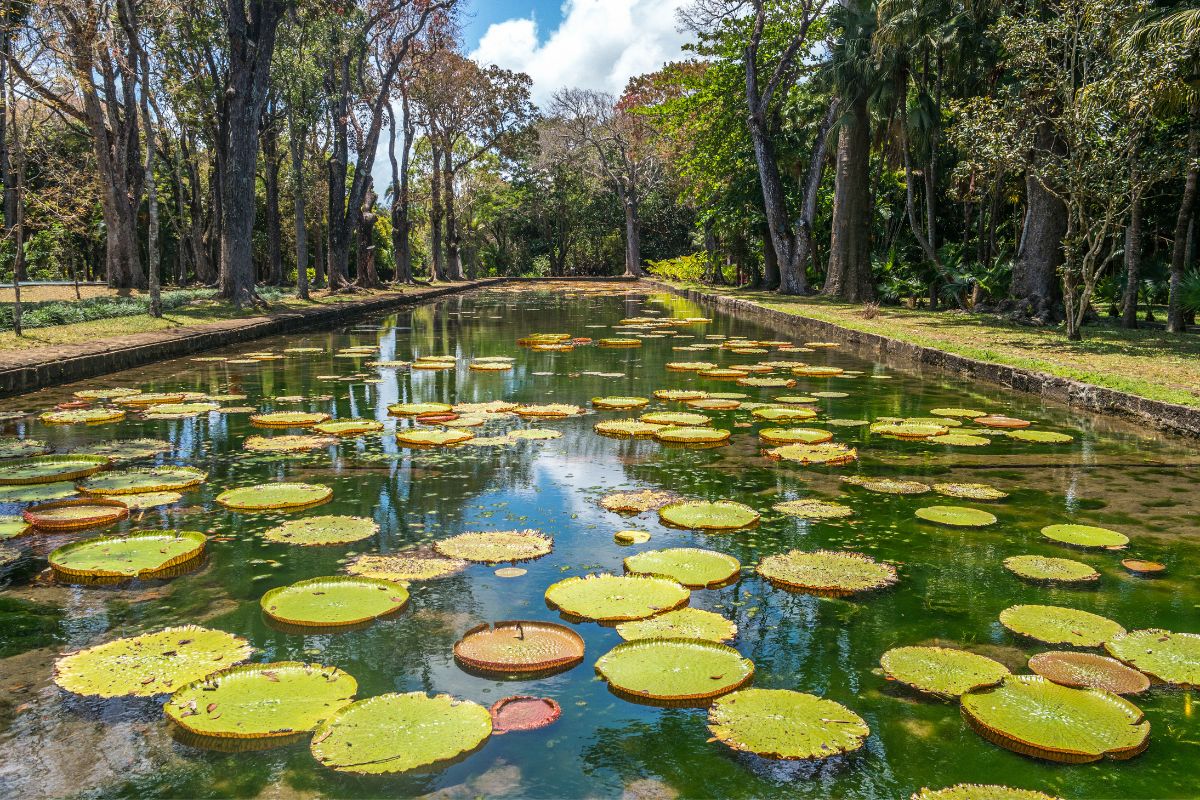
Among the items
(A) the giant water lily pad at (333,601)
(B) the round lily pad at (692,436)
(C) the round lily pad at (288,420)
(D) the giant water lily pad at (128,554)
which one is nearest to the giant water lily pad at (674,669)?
(A) the giant water lily pad at (333,601)

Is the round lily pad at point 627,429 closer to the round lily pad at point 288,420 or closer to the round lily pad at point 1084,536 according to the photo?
the round lily pad at point 288,420

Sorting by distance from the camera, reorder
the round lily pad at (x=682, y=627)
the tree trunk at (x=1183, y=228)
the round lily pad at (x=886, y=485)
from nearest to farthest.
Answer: the round lily pad at (x=682, y=627) → the round lily pad at (x=886, y=485) → the tree trunk at (x=1183, y=228)

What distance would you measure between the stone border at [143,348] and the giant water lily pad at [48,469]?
2797 millimetres

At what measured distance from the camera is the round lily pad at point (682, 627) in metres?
2.61

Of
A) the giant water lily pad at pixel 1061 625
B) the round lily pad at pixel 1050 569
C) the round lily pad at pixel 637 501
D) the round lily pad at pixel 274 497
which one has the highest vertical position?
the round lily pad at pixel 274 497

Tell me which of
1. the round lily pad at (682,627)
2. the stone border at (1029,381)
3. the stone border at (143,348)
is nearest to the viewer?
the round lily pad at (682,627)

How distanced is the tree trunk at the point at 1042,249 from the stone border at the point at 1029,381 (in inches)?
124

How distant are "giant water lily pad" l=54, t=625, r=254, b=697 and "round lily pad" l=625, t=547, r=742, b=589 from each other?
4.47ft

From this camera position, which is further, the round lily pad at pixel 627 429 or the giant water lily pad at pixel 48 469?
the round lily pad at pixel 627 429

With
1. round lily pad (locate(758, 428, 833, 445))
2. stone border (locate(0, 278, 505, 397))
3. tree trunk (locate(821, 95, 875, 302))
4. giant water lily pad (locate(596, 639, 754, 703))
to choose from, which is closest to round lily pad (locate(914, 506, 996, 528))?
round lily pad (locate(758, 428, 833, 445))

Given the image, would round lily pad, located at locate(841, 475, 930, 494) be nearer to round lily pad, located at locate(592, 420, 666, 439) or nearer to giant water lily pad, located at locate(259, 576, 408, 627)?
round lily pad, located at locate(592, 420, 666, 439)

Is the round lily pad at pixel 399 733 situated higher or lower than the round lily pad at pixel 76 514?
lower

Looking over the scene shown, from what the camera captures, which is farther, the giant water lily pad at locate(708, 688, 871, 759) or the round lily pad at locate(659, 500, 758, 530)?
the round lily pad at locate(659, 500, 758, 530)

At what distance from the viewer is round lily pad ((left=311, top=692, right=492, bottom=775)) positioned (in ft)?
6.37
